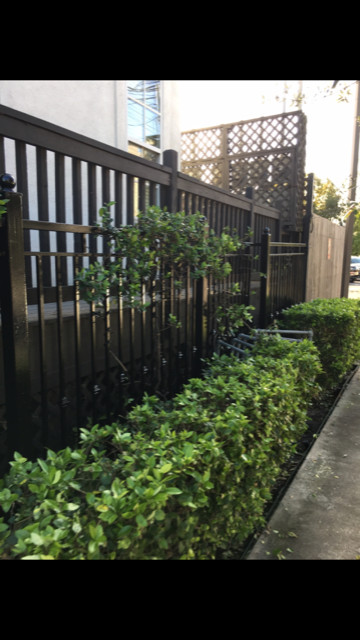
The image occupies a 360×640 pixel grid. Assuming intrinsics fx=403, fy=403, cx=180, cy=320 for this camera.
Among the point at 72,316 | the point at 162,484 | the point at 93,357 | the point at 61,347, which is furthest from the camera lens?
the point at 72,316

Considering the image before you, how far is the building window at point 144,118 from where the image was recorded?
253 inches

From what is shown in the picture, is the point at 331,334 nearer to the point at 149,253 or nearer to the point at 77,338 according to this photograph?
the point at 149,253

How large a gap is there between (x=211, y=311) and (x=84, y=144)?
201 centimetres

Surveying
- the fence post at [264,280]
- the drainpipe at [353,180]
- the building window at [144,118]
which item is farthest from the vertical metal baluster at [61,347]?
the drainpipe at [353,180]

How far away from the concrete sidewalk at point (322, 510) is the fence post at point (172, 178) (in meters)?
2.60

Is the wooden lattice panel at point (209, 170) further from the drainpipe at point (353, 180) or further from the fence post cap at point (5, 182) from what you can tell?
the fence post cap at point (5, 182)

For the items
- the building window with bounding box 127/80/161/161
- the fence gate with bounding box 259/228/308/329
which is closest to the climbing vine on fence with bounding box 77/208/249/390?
the fence gate with bounding box 259/228/308/329

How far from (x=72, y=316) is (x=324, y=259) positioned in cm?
789

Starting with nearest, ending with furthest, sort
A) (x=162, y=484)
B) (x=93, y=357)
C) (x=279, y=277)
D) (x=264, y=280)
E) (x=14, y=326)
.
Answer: (x=162, y=484) < (x=14, y=326) < (x=93, y=357) < (x=264, y=280) < (x=279, y=277)

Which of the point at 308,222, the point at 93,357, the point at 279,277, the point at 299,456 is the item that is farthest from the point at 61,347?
the point at 308,222

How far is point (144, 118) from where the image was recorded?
6738mm

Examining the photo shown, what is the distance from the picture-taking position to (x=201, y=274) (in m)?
3.53

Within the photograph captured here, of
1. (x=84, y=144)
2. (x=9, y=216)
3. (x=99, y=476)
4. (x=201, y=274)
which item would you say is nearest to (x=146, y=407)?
(x=99, y=476)

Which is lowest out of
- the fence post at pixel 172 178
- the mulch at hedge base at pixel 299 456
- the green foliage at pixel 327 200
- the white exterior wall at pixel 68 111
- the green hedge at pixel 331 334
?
the mulch at hedge base at pixel 299 456
